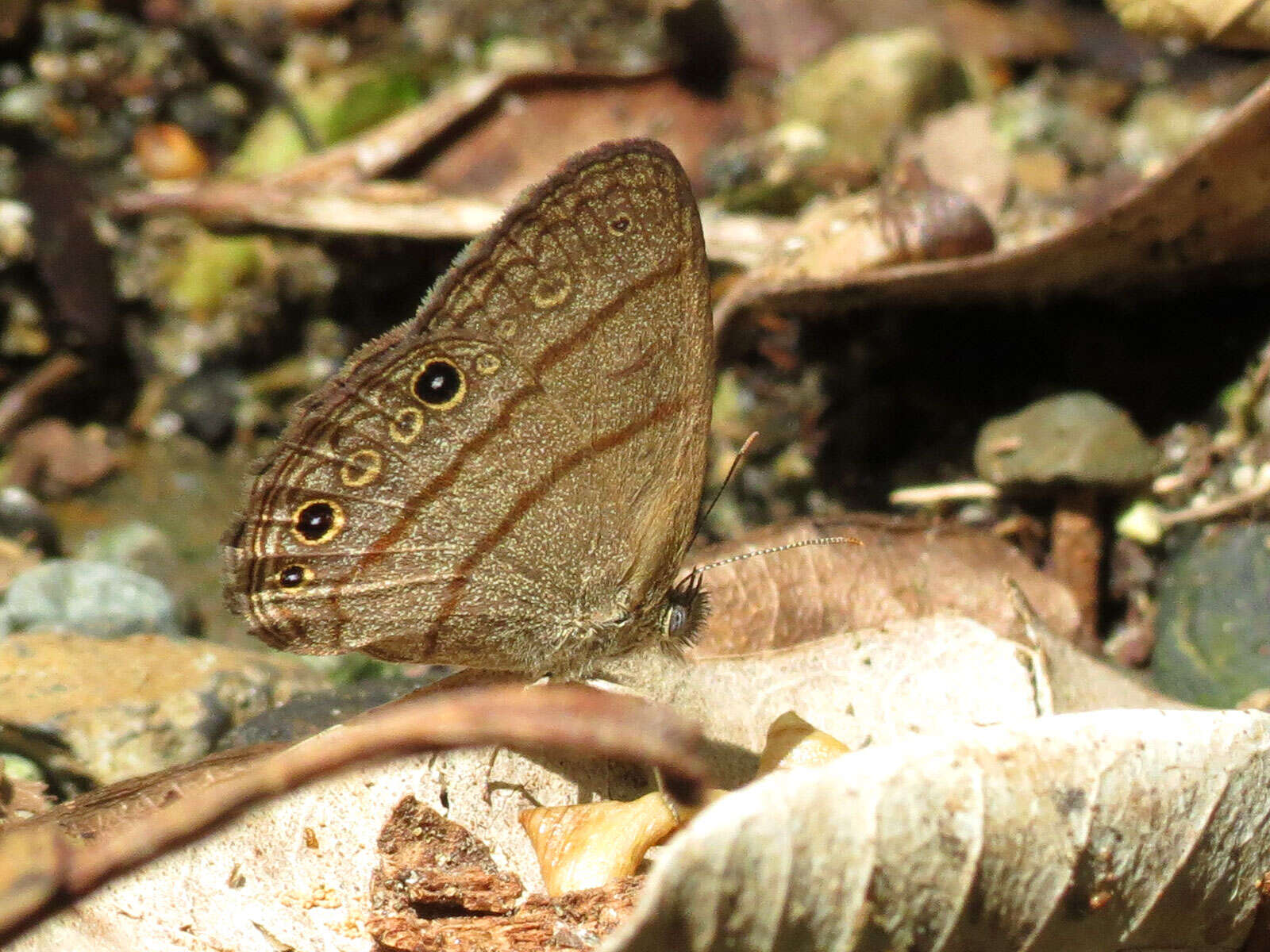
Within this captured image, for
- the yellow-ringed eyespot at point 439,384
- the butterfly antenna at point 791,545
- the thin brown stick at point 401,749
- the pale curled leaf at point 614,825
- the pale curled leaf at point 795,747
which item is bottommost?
the pale curled leaf at point 614,825

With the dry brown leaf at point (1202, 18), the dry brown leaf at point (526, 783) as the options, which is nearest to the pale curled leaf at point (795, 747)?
the dry brown leaf at point (526, 783)

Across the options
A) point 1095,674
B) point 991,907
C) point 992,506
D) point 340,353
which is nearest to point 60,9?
point 340,353

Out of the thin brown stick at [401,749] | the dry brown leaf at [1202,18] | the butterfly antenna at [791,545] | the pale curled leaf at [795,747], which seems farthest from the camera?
the dry brown leaf at [1202,18]

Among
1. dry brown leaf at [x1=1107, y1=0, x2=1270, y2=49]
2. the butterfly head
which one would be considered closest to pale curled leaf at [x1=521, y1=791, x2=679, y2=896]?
the butterfly head

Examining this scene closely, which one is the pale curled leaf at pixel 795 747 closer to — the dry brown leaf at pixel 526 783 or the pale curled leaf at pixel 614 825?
the pale curled leaf at pixel 614 825

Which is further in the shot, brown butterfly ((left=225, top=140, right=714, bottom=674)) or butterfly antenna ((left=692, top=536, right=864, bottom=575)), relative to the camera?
butterfly antenna ((left=692, top=536, right=864, bottom=575))

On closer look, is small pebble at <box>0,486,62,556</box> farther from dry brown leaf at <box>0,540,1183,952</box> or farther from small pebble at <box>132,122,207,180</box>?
dry brown leaf at <box>0,540,1183,952</box>

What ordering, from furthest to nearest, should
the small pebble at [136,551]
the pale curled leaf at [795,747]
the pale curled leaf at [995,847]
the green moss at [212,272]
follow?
the green moss at [212,272] → the small pebble at [136,551] → the pale curled leaf at [795,747] → the pale curled leaf at [995,847]
